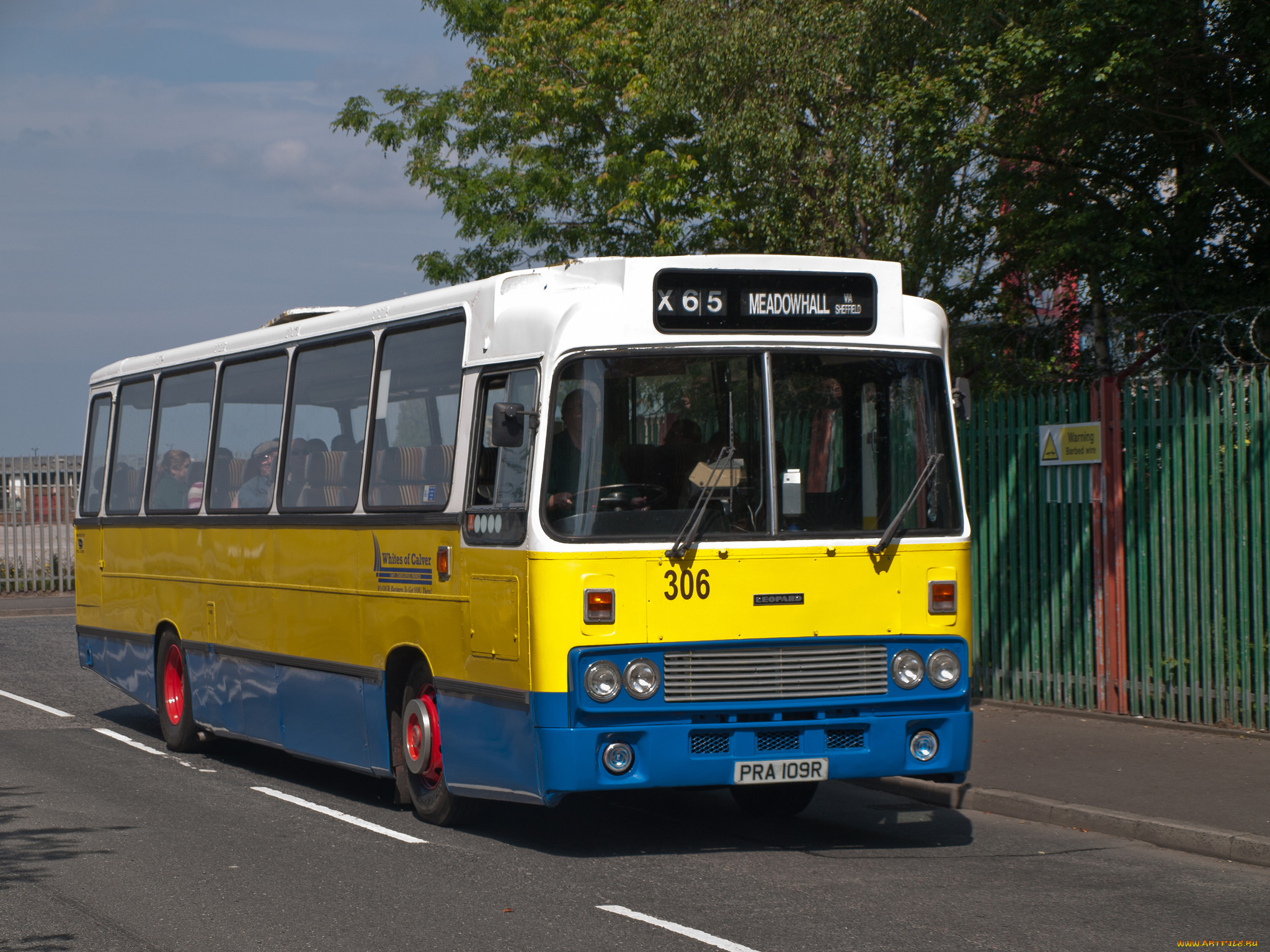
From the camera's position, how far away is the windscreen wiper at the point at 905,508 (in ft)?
27.1

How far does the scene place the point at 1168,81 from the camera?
14.8 meters

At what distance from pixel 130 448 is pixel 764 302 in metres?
7.86

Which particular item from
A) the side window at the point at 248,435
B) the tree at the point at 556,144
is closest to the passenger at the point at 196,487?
the side window at the point at 248,435

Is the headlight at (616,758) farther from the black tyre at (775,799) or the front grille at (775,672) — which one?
the black tyre at (775,799)

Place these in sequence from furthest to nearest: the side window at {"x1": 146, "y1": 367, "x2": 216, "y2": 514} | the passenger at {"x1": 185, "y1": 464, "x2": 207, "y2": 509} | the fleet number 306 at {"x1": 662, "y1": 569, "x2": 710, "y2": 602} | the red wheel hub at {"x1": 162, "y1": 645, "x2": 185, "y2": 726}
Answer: the red wheel hub at {"x1": 162, "y1": 645, "x2": 185, "y2": 726} → the side window at {"x1": 146, "y1": 367, "x2": 216, "y2": 514} → the passenger at {"x1": 185, "y1": 464, "x2": 207, "y2": 509} → the fleet number 306 at {"x1": 662, "y1": 569, "x2": 710, "y2": 602}

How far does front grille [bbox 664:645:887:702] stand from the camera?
26.0 feet

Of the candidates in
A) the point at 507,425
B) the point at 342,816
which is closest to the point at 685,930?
the point at 507,425

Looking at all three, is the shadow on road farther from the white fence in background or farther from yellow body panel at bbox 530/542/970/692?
the white fence in background

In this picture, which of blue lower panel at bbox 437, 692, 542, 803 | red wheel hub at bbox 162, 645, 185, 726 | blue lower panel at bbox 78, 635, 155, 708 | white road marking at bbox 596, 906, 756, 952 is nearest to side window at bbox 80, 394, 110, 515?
blue lower panel at bbox 78, 635, 155, 708

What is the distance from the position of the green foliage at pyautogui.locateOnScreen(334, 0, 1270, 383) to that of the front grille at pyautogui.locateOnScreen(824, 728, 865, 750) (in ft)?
24.7

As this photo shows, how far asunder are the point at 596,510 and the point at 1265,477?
5883mm

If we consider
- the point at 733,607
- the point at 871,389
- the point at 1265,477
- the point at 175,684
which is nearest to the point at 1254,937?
the point at 733,607

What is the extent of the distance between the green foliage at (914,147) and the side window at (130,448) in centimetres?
813

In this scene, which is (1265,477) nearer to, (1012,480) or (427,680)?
(1012,480)
